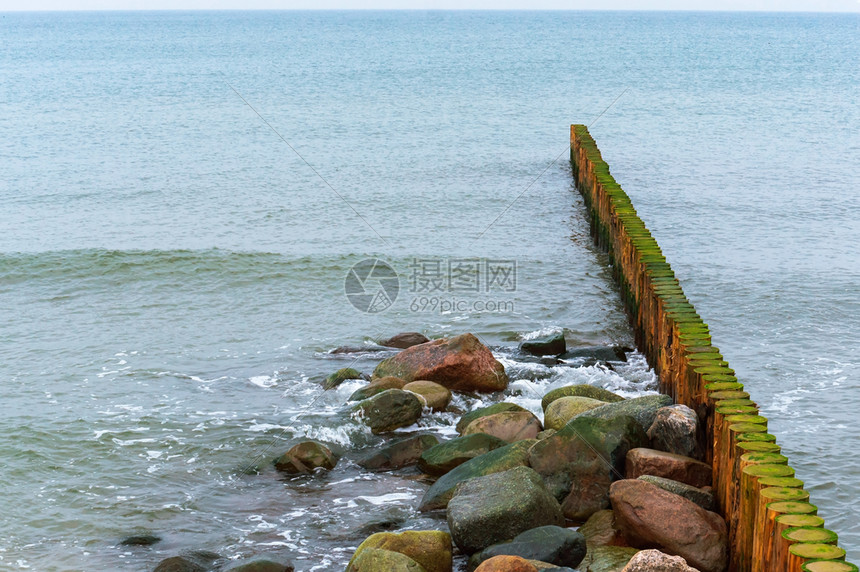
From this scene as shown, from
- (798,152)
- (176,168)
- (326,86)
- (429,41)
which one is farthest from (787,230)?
(429,41)

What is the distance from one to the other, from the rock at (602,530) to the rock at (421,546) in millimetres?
1301

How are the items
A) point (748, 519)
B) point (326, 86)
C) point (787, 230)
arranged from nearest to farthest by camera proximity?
1. point (748, 519)
2. point (787, 230)
3. point (326, 86)

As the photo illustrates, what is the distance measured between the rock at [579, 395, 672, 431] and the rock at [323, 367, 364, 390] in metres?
3.92

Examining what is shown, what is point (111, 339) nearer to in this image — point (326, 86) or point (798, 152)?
point (798, 152)

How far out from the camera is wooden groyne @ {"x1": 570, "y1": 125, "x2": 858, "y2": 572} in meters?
5.94

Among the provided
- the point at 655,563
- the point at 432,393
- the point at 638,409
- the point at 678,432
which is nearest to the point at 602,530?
the point at 678,432

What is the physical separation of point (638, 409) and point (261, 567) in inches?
161

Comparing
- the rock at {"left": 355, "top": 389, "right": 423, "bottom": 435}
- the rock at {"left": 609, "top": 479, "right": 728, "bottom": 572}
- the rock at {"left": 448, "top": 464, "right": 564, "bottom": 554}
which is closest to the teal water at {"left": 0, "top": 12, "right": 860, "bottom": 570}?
the rock at {"left": 355, "top": 389, "right": 423, "bottom": 435}

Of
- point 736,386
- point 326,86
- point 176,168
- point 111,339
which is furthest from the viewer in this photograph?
point 326,86

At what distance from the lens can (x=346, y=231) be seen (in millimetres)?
21328

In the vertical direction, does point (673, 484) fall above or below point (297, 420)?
above

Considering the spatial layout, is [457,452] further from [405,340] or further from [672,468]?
[405,340]

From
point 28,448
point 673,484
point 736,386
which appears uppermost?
point 736,386

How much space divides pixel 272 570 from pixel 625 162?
23230 mm
